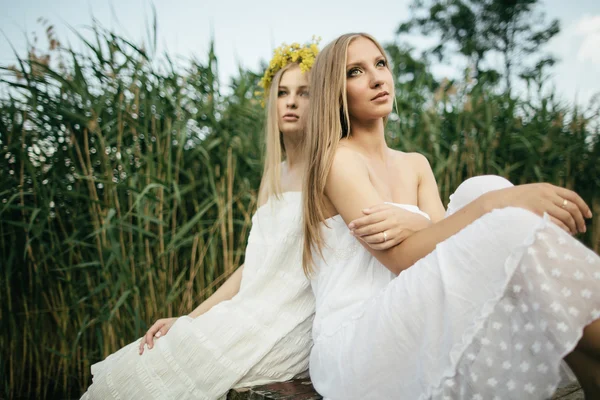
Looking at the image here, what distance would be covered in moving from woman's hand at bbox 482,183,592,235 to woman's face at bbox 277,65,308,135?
118 cm

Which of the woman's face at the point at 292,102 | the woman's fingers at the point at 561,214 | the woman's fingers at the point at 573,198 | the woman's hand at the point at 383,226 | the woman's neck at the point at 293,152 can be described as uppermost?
the woman's face at the point at 292,102

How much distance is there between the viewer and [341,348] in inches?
48.7

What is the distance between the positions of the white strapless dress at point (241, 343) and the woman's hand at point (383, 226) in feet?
1.49

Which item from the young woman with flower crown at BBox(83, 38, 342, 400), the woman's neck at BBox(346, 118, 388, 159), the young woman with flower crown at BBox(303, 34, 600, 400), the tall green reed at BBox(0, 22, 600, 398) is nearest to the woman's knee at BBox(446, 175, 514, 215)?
the young woman with flower crown at BBox(303, 34, 600, 400)

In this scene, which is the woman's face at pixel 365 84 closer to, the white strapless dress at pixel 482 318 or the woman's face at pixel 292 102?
the woman's face at pixel 292 102

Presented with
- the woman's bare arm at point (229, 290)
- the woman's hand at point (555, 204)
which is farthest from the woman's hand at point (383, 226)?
the woman's bare arm at point (229, 290)

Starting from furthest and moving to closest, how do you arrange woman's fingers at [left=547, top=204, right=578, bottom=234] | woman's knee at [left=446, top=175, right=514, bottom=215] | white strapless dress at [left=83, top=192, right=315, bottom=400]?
white strapless dress at [left=83, top=192, right=315, bottom=400] < woman's knee at [left=446, top=175, right=514, bottom=215] < woman's fingers at [left=547, top=204, right=578, bottom=234]

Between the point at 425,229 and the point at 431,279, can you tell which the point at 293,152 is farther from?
the point at 431,279

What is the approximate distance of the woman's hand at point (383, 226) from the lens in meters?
1.24

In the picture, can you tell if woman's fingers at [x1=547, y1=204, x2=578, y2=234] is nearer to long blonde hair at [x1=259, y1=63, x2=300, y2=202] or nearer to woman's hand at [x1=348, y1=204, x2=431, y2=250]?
woman's hand at [x1=348, y1=204, x2=431, y2=250]

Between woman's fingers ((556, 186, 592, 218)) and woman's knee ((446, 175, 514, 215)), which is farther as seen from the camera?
woman's knee ((446, 175, 514, 215))

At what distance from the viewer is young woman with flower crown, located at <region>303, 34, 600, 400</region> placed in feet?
2.96

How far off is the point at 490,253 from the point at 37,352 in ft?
8.11

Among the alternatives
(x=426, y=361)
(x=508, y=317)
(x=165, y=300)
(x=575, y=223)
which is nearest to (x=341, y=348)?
(x=426, y=361)
